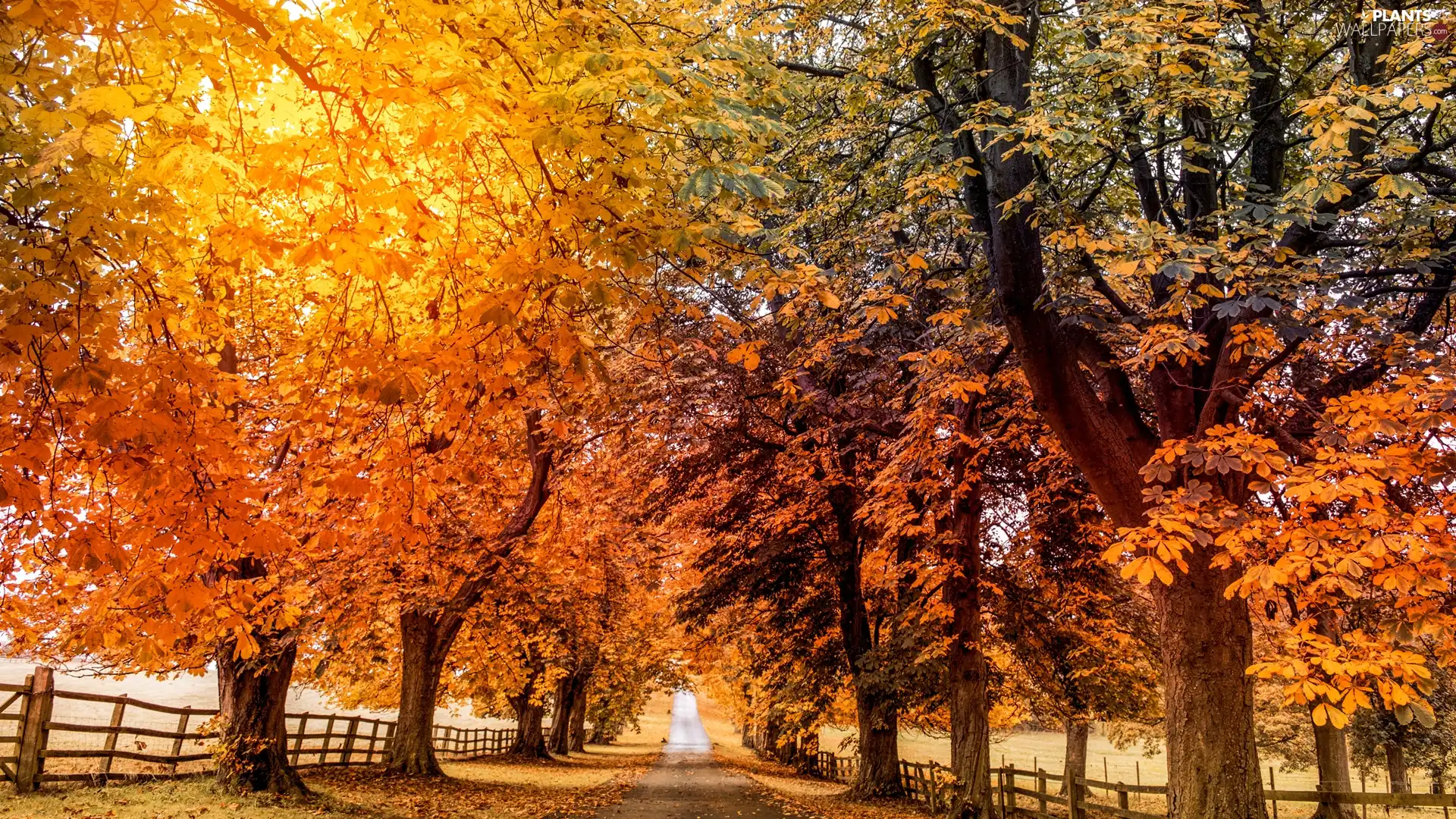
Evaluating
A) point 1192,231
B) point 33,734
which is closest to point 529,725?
point 33,734

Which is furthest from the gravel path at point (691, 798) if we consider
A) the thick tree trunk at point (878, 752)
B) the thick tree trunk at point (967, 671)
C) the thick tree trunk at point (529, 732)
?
the thick tree trunk at point (529, 732)

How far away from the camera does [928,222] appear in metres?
7.66

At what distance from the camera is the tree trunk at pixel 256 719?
34.1ft

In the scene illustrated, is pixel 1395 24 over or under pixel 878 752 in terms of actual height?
over

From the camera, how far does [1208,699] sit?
5582 mm

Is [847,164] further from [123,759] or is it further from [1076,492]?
[123,759]

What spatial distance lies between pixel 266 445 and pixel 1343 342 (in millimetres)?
11552

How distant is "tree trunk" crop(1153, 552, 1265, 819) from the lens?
545 cm

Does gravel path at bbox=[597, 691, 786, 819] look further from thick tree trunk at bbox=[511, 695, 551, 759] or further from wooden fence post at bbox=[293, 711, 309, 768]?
wooden fence post at bbox=[293, 711, 309, 768]

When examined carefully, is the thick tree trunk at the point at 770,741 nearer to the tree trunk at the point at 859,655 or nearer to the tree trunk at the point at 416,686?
the tree trunk at the point at 859,655

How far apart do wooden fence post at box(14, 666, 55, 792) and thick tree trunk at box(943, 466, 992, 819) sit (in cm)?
1127

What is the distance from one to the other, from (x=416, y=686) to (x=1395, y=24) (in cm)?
1606

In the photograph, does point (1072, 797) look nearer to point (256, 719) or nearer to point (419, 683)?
point (256, 719)

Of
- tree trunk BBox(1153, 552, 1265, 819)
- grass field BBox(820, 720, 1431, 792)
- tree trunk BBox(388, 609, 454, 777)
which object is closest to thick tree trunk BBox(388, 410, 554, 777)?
tree trunk BBox(388, 609, 454, 777)
